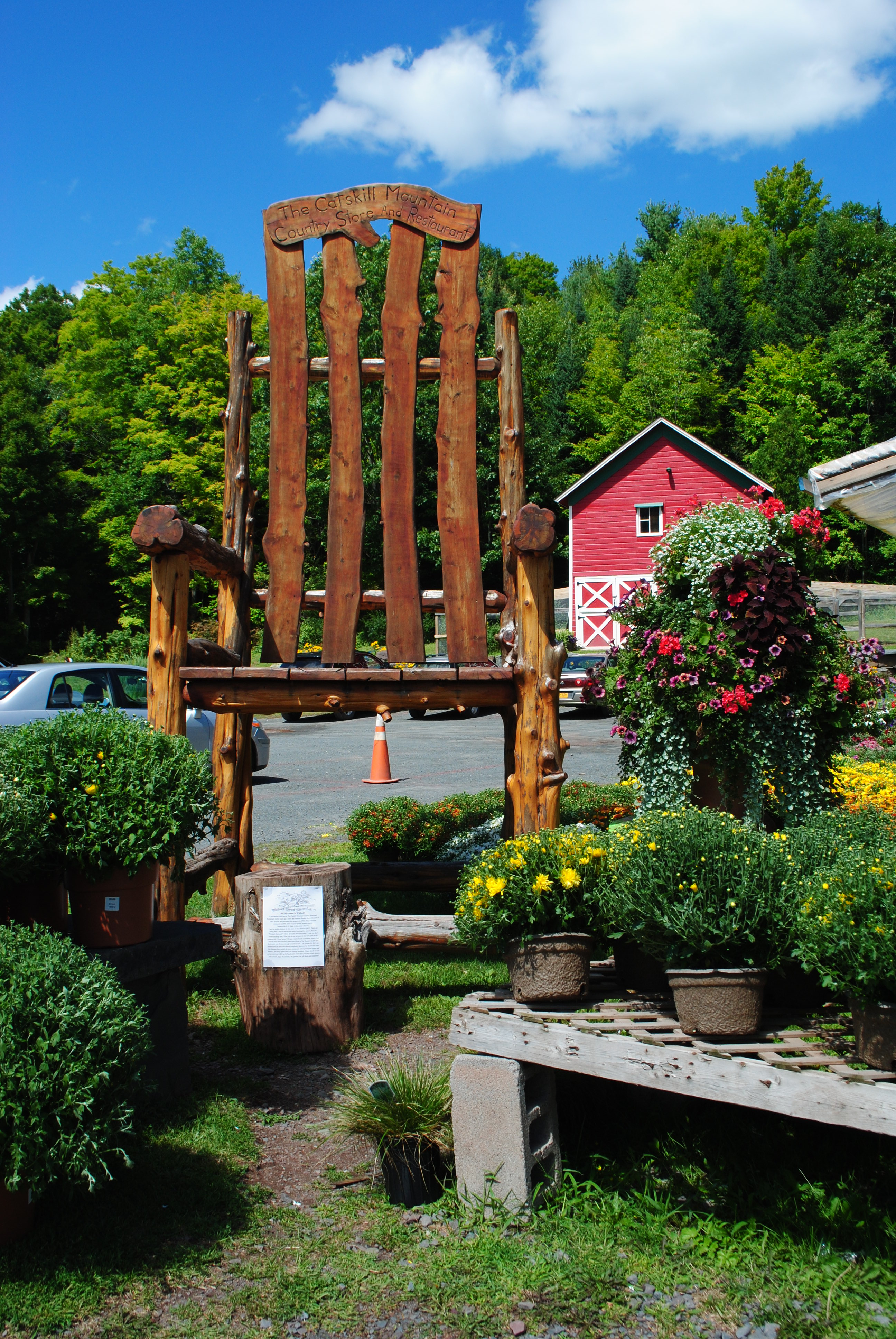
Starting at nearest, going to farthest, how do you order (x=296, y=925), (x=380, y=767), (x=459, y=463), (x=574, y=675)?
1. (x=296, y=925)
2. (x=459, y=463)
3. (x=380, y=767)
4. (x=574, y=675)

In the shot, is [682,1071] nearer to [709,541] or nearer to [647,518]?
[709,541]

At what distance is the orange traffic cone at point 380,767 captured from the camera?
10367 millimetres

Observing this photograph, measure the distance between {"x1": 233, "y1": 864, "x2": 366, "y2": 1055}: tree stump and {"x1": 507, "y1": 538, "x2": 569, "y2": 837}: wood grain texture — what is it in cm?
83

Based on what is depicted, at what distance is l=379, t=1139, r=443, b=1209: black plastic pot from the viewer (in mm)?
2623

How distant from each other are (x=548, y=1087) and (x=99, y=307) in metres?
37.2

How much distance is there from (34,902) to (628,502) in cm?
2640

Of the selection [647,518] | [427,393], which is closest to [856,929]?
[427,393]

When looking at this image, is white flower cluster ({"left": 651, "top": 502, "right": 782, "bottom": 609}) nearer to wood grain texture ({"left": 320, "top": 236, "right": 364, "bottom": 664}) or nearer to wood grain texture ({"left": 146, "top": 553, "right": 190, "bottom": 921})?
wood grain texture ({"left": 320, "top": 236, "right": 364, "bottom": 664})

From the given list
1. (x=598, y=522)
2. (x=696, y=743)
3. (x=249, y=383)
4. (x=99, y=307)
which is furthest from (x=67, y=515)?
(x=696, y=743)

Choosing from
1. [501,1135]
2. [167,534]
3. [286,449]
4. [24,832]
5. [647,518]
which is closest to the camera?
[501,1135]

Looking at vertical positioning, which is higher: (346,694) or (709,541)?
(709,541)

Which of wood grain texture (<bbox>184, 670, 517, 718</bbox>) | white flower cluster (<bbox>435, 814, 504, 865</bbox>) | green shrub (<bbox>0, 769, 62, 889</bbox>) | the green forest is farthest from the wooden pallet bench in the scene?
the green forest

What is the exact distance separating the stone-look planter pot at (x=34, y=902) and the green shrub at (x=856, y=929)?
7.13 feet

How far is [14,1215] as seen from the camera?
2.31 metres
